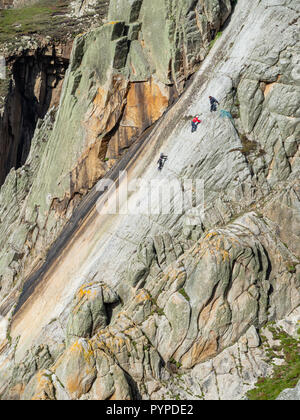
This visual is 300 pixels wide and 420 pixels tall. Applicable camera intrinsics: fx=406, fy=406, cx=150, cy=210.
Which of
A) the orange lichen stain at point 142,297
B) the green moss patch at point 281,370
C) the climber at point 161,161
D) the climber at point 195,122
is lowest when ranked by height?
the green moss patch at point 281,370

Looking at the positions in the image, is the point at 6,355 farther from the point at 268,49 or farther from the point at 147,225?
the point at 268,49

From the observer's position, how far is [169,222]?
22859mm

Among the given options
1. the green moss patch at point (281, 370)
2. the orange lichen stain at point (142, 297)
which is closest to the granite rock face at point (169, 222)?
the orange lichen stain at point (142, 297)

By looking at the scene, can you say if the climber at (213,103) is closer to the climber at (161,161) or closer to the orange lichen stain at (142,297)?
the climber at (161,161)

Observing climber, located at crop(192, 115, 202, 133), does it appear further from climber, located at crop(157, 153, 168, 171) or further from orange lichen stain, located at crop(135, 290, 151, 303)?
orange lichen stain, located at crop(135, 290, 151, 303)

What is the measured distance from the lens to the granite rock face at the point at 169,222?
19.4 metres

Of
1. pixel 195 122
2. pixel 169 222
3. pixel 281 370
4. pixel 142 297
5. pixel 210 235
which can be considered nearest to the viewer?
pixel 281 370

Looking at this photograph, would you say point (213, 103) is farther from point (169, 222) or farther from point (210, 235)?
point (210, 235)

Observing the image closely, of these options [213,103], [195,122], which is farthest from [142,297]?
[213,103]
